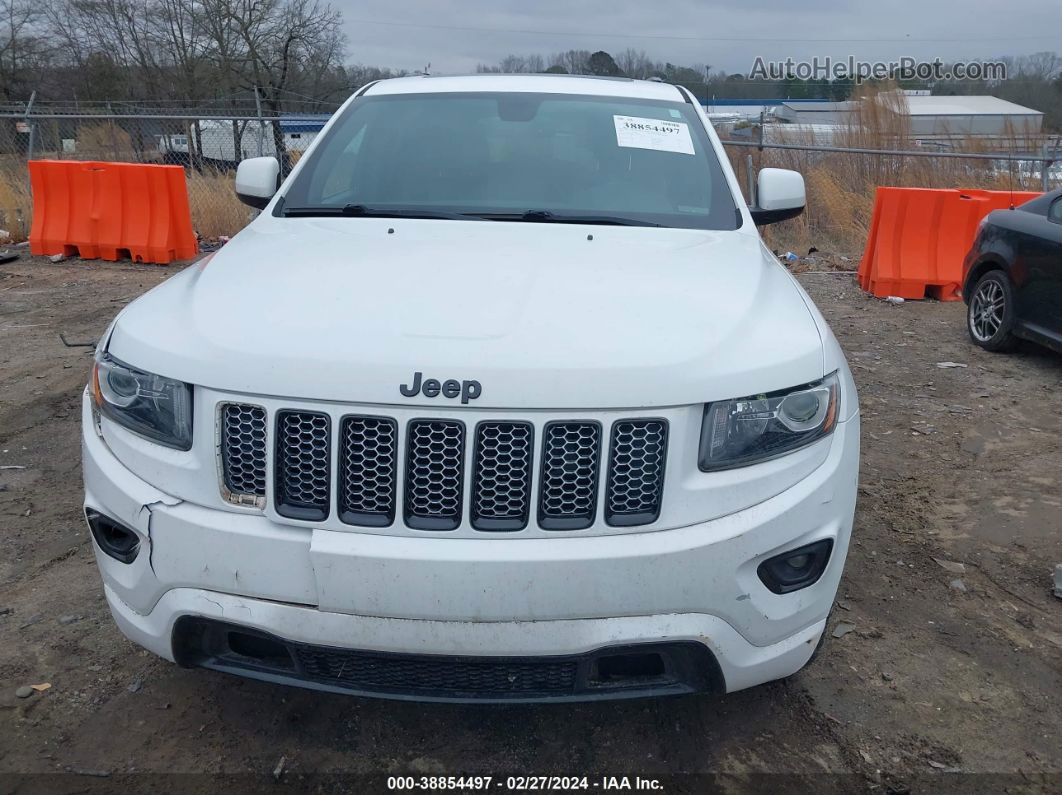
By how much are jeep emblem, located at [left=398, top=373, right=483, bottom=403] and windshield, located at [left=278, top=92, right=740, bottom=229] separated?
1.34 metres

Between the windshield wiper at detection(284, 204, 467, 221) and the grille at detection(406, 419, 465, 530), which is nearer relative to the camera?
the grille at detection(406, 419, 465, 530)

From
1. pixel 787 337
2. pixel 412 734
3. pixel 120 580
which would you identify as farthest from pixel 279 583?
pixel 787 337

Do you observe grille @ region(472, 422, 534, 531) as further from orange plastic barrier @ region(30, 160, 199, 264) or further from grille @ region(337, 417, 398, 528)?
orange plastic barrier @ region(30, 160, 199, 264)

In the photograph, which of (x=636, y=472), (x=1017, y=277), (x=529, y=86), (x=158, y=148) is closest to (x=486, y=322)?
(x=636, y=472)

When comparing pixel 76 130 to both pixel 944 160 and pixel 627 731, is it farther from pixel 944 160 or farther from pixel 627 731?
pixel 627 731

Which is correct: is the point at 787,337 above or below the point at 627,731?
above

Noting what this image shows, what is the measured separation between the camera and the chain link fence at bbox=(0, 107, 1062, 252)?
12453 mm

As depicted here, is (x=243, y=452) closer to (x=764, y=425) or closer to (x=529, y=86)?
(x=764, y=425)

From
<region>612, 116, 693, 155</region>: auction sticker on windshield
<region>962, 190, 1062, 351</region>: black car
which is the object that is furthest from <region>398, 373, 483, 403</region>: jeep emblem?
<region>962, 190, 1062, 351</region>: black car

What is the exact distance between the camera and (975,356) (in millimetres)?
7016

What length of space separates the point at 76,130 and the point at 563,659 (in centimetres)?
1677

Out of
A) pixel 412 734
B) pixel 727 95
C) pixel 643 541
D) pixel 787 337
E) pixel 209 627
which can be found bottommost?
pixel 412 734

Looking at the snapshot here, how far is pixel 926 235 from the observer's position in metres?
8.90

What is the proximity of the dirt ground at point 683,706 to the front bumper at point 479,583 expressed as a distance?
47 centimetres
